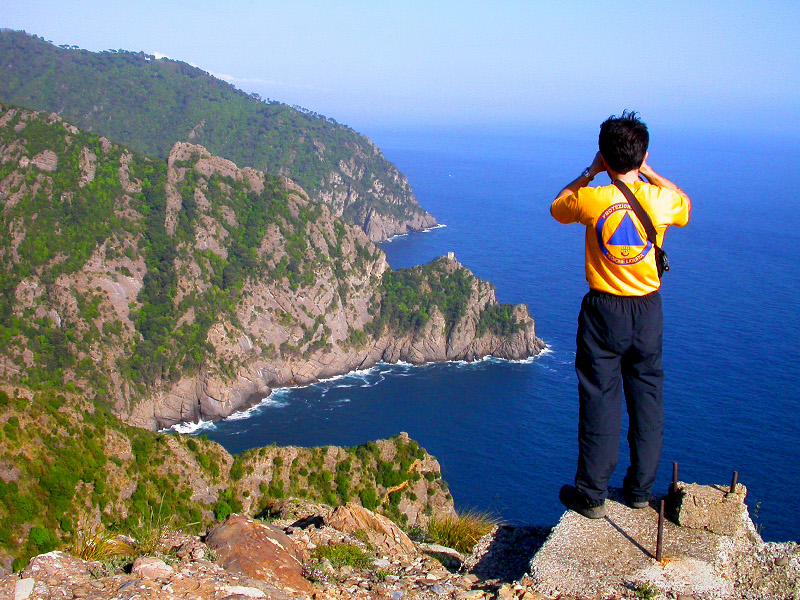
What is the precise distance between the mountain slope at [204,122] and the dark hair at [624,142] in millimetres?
119725

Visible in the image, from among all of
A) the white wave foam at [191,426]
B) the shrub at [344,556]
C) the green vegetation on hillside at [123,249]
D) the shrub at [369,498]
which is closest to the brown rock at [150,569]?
the shrub at [344,556]

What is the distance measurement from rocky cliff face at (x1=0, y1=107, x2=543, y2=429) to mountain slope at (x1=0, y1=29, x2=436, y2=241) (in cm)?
4940

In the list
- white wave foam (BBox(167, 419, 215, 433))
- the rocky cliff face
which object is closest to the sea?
white wave foam (BBox(167, 419, 215, 433))

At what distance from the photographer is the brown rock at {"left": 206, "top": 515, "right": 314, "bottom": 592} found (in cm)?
487

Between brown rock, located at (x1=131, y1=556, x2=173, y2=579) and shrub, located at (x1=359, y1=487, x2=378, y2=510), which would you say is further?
shrub, located at (x1=359, y1=487, x2=378, y2=510)

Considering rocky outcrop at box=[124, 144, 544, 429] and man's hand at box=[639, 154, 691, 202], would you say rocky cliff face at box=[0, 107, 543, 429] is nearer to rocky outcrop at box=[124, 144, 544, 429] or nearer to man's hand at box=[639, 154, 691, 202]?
rocky outcrop at box=[124, 144, 544, 429]

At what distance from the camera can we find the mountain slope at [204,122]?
122500 millimetres

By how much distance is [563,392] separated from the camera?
2266 inches

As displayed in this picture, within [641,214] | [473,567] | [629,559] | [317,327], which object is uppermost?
[641,214]

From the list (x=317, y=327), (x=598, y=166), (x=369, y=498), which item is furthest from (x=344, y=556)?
(x=317, y=327)

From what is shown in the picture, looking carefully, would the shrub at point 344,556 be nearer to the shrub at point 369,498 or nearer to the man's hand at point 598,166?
the man's hand at point 598,166

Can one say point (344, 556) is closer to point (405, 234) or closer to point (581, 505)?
point (581, 505)

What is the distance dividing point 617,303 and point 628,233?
505 mm

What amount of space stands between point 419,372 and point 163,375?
23.2 m
